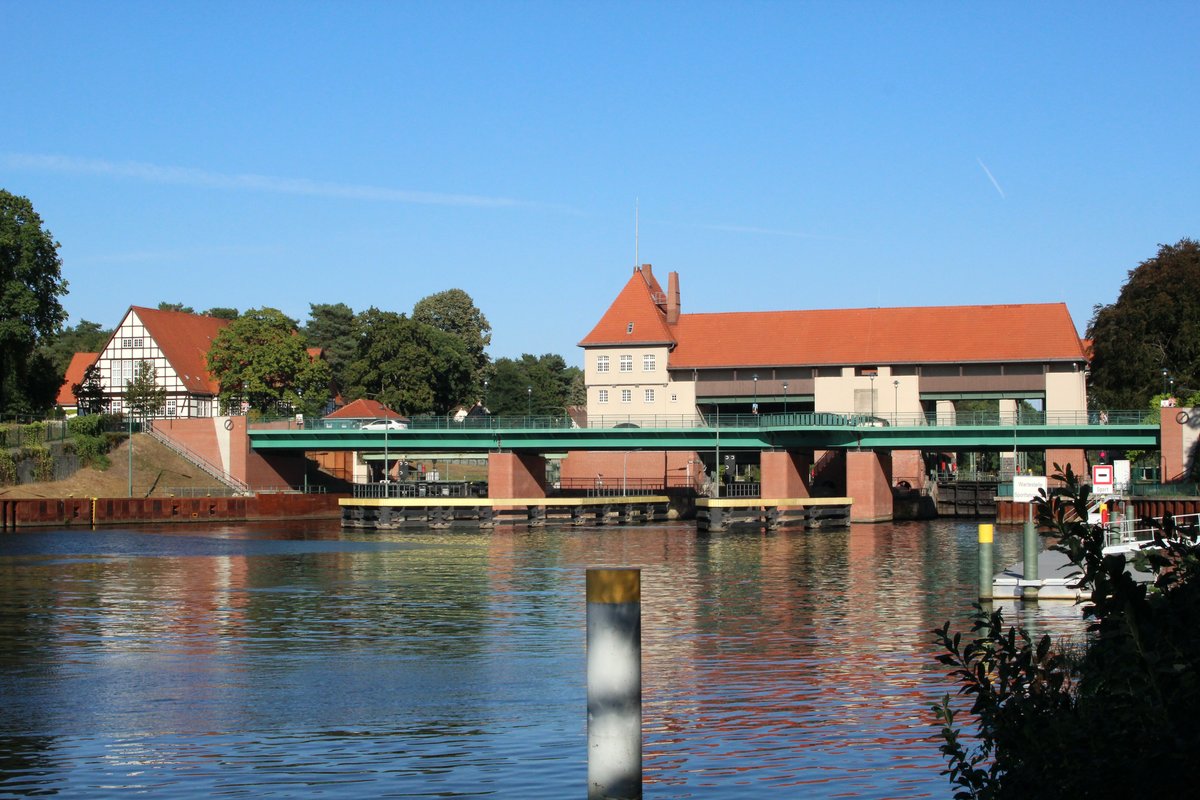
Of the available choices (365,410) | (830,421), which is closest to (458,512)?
(830,421)

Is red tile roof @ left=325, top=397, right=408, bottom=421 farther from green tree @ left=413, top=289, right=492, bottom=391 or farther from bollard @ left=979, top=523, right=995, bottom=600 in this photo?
bollard @ left=979, top=523, right=995, bottom=600

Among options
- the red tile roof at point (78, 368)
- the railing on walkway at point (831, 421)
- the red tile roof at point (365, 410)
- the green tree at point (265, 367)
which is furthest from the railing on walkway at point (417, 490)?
the red tile roof at point (78, 368)

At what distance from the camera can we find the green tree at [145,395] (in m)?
105

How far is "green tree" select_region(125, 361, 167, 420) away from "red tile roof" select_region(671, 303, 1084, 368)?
40.4m

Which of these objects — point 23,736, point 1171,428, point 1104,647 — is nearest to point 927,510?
point 1171,428

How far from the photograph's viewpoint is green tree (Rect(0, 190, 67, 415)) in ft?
279

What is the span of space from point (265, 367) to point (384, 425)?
658 inches

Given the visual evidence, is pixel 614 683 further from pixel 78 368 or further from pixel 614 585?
pixel 78 368

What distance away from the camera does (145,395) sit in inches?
4178

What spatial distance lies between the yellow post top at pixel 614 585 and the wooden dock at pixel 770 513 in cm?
6865

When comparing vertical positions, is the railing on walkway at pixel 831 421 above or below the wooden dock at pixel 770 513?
above

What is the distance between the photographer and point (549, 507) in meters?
84.9

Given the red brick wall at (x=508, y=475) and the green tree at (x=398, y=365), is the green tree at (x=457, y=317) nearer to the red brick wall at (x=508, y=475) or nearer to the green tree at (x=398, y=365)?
the green tree at (x=398, y=365)

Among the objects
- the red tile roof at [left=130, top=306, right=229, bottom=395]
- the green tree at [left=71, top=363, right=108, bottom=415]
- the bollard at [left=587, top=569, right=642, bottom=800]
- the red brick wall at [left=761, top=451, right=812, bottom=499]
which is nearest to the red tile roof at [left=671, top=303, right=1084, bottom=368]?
the red brick wall at [left=761, top=451, right=812, bottom=499]
